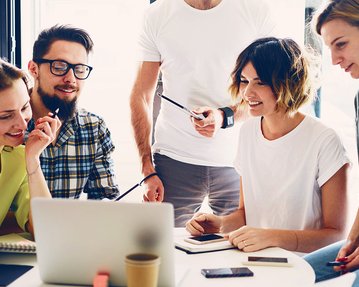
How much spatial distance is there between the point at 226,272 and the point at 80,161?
1.05m

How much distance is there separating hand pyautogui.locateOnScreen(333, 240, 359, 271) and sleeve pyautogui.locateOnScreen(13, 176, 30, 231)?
1.02 m

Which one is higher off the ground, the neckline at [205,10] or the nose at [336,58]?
the neckline at [205,10]

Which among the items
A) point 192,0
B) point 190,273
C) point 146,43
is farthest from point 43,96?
point 190,273

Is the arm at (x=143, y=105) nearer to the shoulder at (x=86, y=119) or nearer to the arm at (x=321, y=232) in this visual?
the shoulder at (x=86, y=119)

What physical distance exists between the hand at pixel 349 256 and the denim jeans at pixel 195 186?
2.52ft

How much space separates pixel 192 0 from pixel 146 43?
0.99 ft

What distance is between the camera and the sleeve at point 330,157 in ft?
5.82

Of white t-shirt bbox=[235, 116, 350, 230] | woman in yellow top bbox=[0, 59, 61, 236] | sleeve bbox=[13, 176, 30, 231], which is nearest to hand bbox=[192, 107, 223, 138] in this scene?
white t-shirt bbox=[235, 116, 350, 230]

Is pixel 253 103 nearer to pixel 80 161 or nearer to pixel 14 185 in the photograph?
pixel 80 161

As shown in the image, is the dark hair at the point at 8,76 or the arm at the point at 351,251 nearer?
the arm at the point at 351,251

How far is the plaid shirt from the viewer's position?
82.9 inches

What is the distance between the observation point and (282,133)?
196 centimetres

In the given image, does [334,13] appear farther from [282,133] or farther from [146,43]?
[146,43]

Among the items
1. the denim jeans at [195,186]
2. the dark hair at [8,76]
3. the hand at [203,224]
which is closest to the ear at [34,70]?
the dark hair at [8,76]
